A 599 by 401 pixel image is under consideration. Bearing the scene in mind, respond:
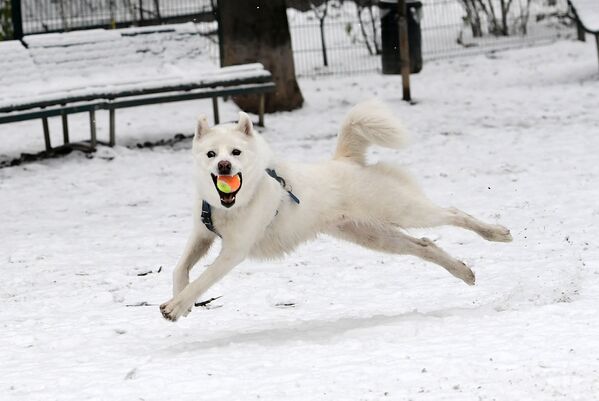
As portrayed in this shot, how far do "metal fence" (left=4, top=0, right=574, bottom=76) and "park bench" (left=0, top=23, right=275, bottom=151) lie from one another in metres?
2.37

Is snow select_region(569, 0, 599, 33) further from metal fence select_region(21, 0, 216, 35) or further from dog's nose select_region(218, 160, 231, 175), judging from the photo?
dog's nose select_region(218, 160, 231, 175)

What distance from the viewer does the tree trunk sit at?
12625mm

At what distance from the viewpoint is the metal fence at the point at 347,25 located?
14930 mm

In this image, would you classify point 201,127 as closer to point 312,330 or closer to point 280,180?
point 280,180

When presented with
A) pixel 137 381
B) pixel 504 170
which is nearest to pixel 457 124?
pixel 504 170

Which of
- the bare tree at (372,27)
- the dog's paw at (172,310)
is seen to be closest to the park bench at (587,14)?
the bare tree at (372,27)

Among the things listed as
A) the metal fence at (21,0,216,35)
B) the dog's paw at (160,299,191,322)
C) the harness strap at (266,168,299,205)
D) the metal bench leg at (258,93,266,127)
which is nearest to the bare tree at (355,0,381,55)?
the metal fence at (21,0,216,35)

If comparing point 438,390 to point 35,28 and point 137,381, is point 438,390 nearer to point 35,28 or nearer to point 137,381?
point 137,381

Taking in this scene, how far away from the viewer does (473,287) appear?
5891 mm

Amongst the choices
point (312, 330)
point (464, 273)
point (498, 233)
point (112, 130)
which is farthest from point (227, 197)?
point (112, 130)

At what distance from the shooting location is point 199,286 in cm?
504

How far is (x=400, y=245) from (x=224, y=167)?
4.07ft

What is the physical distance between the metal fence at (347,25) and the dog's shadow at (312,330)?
992cm

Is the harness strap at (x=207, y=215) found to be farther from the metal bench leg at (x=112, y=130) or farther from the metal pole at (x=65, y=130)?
the metal pole at (x=65, y=130)
